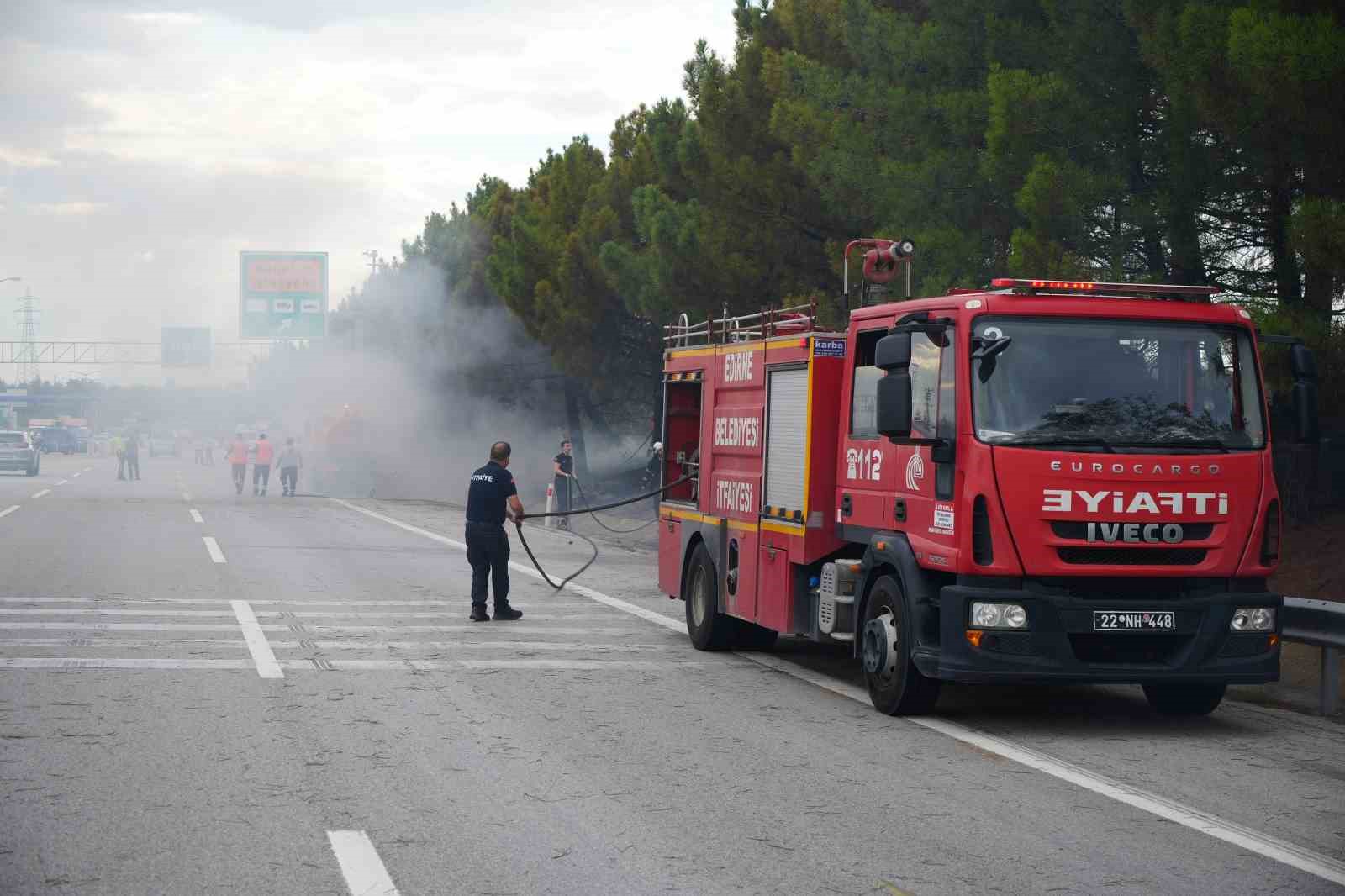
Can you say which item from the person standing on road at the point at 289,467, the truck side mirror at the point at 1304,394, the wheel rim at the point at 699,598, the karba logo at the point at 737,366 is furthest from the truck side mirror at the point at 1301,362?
the person standing on road at the point at 289,467

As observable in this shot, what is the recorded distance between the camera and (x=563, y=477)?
3127 cm

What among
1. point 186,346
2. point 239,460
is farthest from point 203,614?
point 186,346

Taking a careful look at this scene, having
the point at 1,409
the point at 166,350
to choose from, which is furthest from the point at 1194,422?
the point at 1,409

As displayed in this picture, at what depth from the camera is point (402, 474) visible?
60844 millimetres

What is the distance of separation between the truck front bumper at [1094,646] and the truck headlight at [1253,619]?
35 mm

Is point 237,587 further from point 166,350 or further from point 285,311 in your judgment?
point 166,350

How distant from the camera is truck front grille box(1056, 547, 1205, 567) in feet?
29.9

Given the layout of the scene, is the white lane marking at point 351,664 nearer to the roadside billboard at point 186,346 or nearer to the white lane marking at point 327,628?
the white lane marking at point 327,628

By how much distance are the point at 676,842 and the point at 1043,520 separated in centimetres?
351

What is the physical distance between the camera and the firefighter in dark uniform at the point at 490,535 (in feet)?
49.4

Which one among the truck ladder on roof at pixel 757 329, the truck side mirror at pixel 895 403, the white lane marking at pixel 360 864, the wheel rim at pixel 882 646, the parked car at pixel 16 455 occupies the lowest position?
the parked car at pixel 16 455

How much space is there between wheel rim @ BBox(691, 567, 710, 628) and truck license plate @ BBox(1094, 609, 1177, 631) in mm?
4364

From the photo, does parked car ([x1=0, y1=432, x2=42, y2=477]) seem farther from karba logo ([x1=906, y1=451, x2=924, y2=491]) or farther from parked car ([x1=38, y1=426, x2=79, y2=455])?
parked car ([x1=38, y1=426, x2=79, y2=455])

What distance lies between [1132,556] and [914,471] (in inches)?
53.2
